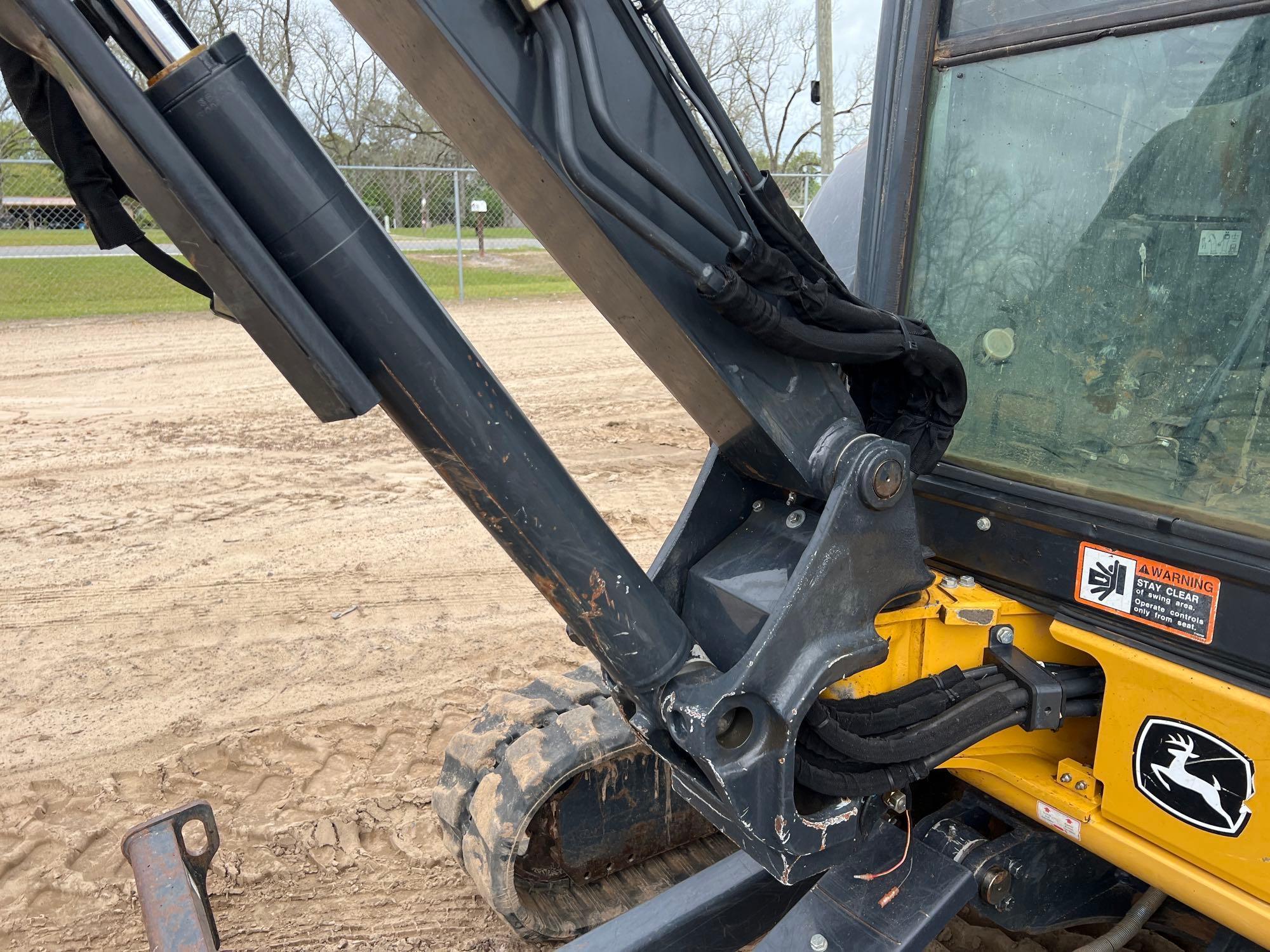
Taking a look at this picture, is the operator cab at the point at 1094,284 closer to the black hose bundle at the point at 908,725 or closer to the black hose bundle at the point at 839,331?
the black hose bundle at the point at 908,725

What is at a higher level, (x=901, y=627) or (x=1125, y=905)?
(x=901, y=627)

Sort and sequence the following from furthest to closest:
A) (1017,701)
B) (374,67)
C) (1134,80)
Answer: (374,67), (1017,701), (1134,80)

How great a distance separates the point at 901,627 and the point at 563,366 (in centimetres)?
817

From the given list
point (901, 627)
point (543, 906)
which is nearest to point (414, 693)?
point (543, 906)

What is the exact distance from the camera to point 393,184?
17.8m

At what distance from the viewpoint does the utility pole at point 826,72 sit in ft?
39.7

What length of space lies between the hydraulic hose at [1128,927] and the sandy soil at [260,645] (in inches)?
58.0

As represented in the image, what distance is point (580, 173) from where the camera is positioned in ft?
4.84

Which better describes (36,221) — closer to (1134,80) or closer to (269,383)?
(269,383)

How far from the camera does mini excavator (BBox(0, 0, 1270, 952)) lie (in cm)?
146

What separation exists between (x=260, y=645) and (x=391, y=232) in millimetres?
7214

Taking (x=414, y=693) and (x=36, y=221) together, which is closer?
(x=414, y=693)

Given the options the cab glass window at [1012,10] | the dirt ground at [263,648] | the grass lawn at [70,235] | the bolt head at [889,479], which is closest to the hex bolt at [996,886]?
the dirt ground at [263,648]

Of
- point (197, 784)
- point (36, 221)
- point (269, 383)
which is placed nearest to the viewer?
point (197, 784)
